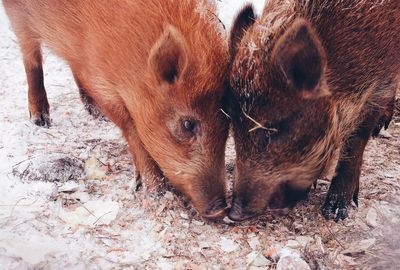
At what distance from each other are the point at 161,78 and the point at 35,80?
5.96 feet

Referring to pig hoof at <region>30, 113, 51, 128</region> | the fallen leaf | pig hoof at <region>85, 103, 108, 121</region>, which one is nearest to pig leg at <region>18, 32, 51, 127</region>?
pig hoof at <region>30, 113, 51, 128</region>

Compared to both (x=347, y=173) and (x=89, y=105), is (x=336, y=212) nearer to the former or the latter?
(x=347, y=173)

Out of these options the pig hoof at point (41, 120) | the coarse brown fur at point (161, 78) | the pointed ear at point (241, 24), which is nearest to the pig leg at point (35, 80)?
Answer: the pig hoof at point (41, 120)

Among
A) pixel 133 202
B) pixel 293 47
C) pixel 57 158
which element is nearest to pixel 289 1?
pixel 293 47

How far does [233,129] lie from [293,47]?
2.15 ft

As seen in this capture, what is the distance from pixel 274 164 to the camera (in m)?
3.31

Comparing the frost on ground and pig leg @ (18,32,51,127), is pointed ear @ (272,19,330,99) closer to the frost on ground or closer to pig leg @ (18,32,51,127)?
the frost on ground

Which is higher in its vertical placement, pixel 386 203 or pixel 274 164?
pixel 274 164

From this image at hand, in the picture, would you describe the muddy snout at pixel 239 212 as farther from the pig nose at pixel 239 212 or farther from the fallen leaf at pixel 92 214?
the fallen leaf at pixel 92 214

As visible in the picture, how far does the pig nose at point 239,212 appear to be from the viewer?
3.38 meters

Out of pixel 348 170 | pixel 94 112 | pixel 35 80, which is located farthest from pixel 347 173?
pixel 35 80

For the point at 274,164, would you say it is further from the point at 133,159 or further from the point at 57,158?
the point at 57,158

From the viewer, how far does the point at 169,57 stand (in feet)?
10.7

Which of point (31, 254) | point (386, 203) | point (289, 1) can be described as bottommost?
point (31, 254)
